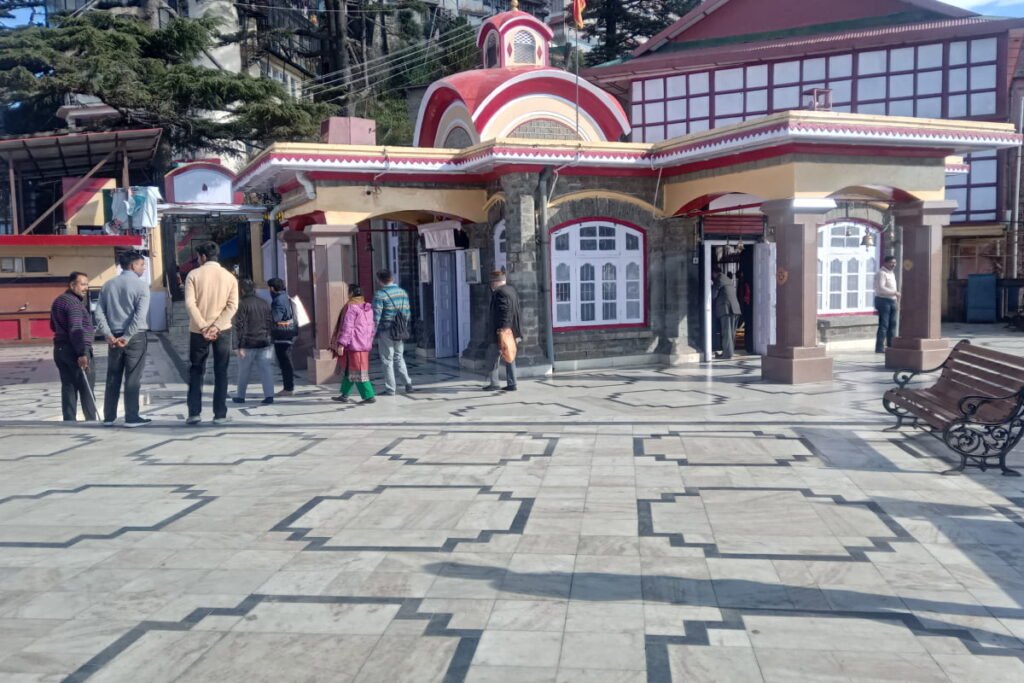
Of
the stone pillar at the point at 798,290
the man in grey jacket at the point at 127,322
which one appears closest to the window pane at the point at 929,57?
the stone pillar at the point at 798,290

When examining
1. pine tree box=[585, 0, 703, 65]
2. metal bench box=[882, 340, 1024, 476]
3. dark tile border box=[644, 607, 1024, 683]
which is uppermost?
pine tree box=[585, 0, 703, 65]

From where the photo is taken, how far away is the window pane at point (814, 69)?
22.2m

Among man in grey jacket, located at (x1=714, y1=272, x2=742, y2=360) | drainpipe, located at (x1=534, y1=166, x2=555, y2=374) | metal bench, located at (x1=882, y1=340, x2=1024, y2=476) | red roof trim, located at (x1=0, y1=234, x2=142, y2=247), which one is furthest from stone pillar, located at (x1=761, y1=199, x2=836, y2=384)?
red roof trim, located at (x1=0, y1=234, x2=142, y2=247)

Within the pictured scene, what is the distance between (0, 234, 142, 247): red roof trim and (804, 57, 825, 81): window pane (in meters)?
17.8

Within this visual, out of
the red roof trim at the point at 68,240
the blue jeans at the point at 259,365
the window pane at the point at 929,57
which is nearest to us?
the blue jeans at the point at 259,365

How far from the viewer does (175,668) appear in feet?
12.0

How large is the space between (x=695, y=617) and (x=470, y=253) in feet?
34.1

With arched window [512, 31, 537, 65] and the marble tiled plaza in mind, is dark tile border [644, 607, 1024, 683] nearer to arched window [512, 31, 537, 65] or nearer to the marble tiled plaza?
the marble tiled plaza

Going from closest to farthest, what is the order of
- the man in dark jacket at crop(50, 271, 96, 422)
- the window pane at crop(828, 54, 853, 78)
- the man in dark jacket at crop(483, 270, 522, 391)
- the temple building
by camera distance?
the man in dark jacket at crop(50, 271, 96, 422) → the man in dark jacket at crop(483, 270, 522, 391) → the temple building → the window pane at crop(828, 54, 853, 78)

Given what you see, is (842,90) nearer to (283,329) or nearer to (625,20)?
(625,20)

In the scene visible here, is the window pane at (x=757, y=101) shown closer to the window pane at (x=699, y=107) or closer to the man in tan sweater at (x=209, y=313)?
the window pane at (x=699, y=107)

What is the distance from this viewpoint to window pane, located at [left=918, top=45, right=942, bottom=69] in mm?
21359

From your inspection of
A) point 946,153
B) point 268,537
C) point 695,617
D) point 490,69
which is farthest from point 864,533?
point 490,69

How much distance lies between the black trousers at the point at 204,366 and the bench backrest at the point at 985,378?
7.05 metres
